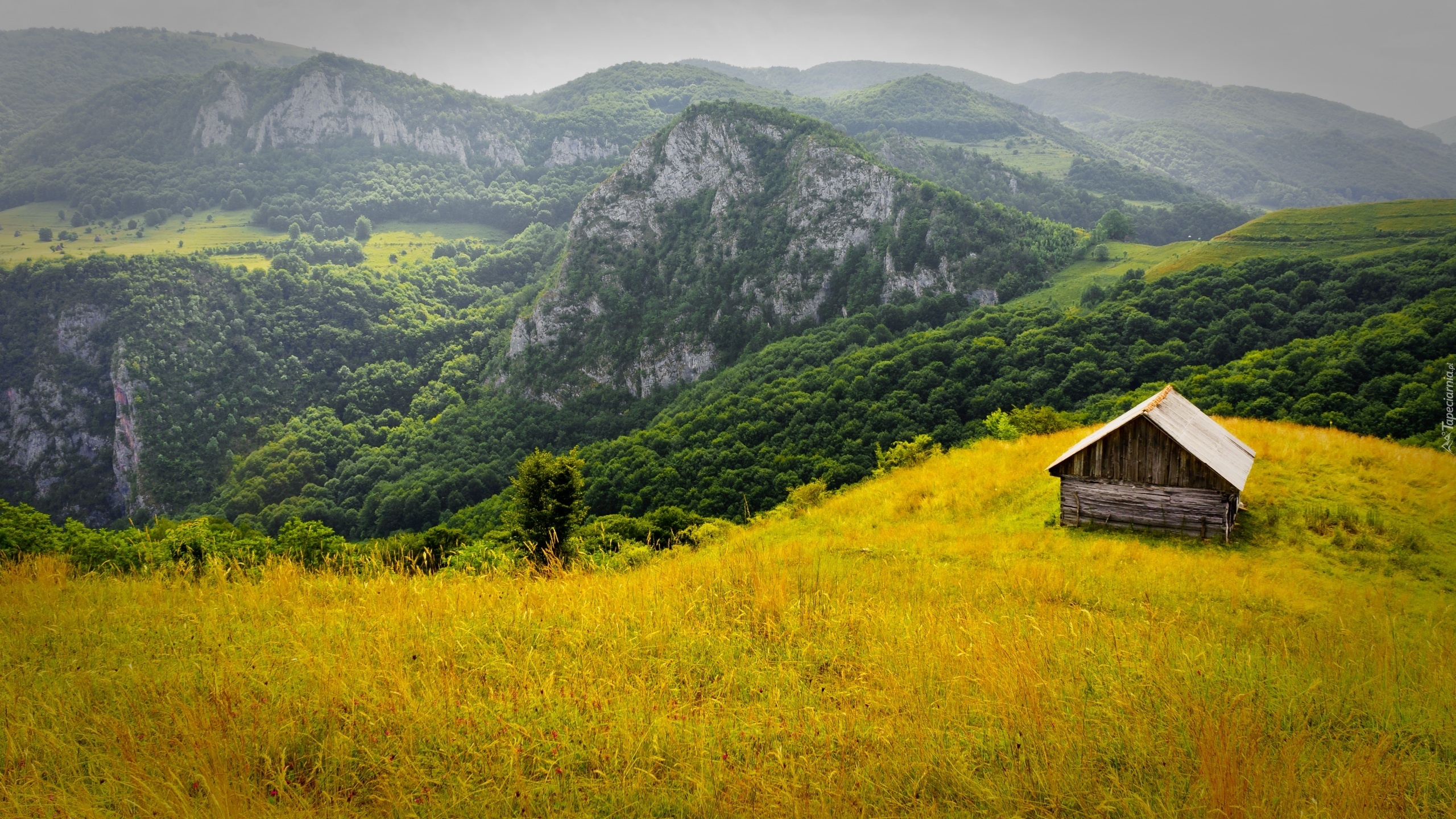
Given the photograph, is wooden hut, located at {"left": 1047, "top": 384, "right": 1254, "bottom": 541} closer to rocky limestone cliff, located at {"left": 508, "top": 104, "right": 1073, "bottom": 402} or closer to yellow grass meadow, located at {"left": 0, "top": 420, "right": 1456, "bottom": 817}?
yellow grass meadow, located at {"left": 0, "top": 420, "right": 1456, "bottom": 817}

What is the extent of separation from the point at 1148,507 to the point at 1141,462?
1098 millimetres

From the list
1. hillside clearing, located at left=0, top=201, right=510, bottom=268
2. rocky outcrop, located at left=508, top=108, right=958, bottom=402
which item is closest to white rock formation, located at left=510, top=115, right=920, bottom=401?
rocky outcrop, located at left=508, top=108, right=958, bottom=402

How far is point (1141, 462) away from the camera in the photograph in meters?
14.6

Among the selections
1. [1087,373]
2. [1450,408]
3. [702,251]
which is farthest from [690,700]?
[702,251]

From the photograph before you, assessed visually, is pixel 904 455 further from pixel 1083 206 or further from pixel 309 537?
pixel 1083 206

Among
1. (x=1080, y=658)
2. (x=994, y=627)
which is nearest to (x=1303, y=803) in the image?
(x=1080, y=658)

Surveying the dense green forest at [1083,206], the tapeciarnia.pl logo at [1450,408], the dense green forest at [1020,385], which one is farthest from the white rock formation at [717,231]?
the tapeciarnia.pl logo at [1450,408]

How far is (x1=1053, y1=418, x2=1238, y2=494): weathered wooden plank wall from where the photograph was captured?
13.8 meters

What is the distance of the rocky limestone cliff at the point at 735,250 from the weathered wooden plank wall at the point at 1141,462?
346ft

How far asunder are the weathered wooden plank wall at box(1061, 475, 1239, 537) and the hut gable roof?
615 millimetres

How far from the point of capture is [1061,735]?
3117 mm

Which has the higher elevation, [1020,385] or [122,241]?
[122,241]

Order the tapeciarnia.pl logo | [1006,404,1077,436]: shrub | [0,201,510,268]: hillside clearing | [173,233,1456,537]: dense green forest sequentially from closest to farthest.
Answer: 1. the tapeciarnia.pl logo
2. [1006,404,1077,436]: shrub
3. [173,233,1456,537]: dense green forest
4. [0,201,510,268]: hillside clearing

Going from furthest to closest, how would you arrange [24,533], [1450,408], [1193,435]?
[1450,408]
[1193,435]
[24,533]
